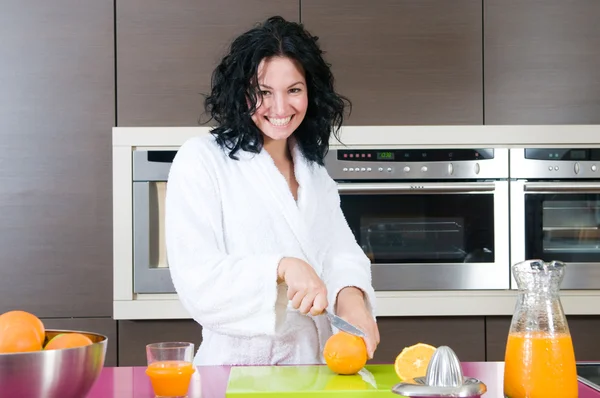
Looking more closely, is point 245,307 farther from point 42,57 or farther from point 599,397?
point 42,57

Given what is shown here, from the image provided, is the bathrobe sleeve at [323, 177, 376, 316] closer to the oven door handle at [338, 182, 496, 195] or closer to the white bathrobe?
the white bathrobe

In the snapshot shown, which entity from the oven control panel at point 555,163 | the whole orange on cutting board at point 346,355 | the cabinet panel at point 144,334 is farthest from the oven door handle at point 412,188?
the whole orange on cutting board at point 346,355

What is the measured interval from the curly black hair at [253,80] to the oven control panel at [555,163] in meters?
1.06

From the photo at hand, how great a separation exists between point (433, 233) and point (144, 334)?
1.01 m

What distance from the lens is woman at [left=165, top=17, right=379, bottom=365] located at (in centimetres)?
149

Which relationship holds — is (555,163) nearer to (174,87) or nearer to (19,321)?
(174,87)

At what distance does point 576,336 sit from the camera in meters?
2.64

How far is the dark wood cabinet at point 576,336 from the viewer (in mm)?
2623

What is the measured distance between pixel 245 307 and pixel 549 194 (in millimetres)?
1524

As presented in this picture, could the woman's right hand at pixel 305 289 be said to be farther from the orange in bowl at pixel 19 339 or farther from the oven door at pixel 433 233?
the oven door at pixel 433 233

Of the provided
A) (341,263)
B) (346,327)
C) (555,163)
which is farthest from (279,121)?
(555,163)

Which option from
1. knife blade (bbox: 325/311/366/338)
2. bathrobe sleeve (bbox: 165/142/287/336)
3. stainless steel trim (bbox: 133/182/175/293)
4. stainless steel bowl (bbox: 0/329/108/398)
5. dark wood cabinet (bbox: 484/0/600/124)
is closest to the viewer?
stainless steel bowl (bbox: 0/329/108/398)

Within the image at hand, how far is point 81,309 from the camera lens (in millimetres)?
2584

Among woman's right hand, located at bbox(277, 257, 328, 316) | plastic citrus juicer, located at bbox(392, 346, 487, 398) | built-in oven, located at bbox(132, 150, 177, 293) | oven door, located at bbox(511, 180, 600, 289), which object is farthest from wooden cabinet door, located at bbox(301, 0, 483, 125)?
plastic citrus juicer, located at bbox(392, 346, 487, 398)
